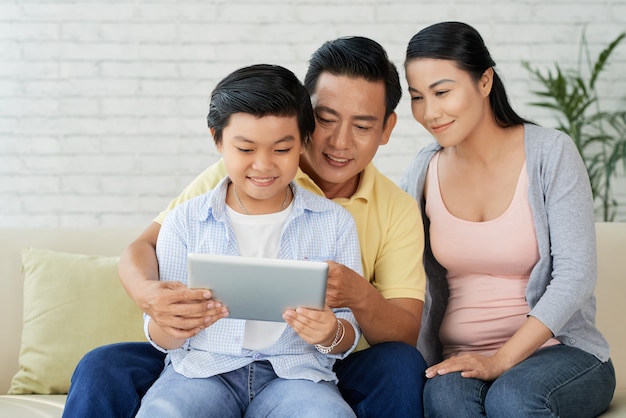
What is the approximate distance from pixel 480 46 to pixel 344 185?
1.59 feet

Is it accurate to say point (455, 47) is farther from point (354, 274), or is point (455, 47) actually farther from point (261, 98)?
point (354, 274)

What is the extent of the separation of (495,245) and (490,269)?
A: 0.23 feet

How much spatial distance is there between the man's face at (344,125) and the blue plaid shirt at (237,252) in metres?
0.13

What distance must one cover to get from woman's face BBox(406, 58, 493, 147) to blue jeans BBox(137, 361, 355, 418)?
27.7 inches

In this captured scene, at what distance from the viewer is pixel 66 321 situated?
7.63 feet

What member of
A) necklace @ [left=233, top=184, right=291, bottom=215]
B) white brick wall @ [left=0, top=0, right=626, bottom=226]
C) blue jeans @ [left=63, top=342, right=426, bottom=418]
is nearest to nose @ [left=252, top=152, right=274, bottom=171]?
necklace @ [left=233, top=184, right=291, bottom=215]

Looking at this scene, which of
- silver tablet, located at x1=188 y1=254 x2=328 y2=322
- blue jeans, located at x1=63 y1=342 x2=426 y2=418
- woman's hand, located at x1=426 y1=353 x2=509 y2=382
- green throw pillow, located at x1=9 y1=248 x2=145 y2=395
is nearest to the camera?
silver tablet, located at x1=188 y1=254 x2=328 y2=322

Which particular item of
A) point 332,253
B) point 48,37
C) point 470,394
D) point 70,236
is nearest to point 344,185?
point 332,253

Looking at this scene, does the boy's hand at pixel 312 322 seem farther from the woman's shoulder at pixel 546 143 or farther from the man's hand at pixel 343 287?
the woman's shoulder at pixel 546 143

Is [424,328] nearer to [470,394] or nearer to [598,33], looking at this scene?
[470,394]

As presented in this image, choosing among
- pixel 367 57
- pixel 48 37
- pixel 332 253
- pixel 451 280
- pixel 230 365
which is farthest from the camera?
pixel 48 37

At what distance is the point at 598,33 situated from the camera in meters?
3.96

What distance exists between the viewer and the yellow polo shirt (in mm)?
2023

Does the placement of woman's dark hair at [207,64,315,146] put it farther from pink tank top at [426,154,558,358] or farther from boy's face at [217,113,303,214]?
pink tank top at [426,154,558,358]
